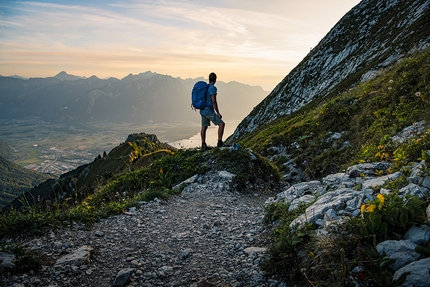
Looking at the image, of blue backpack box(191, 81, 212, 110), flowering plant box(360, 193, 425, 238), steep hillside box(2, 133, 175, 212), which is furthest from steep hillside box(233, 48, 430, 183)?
steep hillside box(2, 133, 175, 212)

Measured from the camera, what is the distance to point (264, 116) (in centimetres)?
5659

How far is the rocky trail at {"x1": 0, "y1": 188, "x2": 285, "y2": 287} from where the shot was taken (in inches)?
182

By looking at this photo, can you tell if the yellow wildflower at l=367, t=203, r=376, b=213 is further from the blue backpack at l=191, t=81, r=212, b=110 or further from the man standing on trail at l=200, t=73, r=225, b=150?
the blue backpack at l=191, t=81, r=212, b=110

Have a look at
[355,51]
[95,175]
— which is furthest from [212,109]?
[95,175]

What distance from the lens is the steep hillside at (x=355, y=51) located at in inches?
1291

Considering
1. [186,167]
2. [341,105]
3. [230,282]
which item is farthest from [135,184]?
[341,105]

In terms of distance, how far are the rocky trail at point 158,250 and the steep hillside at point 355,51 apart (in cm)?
3071

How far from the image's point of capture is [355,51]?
149 ft

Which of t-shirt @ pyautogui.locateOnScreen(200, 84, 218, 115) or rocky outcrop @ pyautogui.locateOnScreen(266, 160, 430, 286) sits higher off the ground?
t-shirt @ pyautogui.locateOnScreen(200, 84, 218, 115)

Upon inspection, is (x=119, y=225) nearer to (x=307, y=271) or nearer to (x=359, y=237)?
(x=307, y=271)

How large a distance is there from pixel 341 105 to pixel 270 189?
7.57 meters

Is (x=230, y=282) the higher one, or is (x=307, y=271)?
(x=307, y=271)

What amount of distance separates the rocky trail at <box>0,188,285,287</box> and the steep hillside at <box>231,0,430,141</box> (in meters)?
30.7

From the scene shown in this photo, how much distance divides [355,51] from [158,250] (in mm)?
49688
